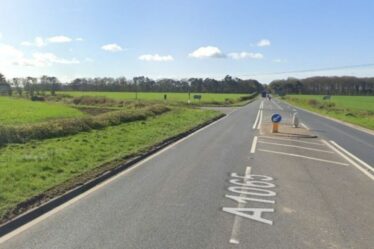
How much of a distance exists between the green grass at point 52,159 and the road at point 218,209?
0.99 m

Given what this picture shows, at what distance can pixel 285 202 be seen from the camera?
8.17 m

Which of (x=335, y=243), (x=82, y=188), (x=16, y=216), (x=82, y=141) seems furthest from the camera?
(x=82, y=141)

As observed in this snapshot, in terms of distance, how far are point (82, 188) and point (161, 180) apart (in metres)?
1.87

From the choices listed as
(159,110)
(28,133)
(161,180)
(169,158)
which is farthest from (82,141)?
(159,110)

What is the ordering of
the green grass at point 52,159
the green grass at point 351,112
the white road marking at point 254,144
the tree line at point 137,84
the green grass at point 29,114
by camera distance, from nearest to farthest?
the green grass at point 52,159, the white road marking at point 254,144, the green grass at point 29,114, the green grass at point 351,112, the tree line at point 137,84

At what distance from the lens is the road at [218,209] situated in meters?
5.88

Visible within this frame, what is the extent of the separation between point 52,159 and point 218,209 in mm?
6195

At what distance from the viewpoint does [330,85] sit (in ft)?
554

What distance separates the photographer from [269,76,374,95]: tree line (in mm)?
158875

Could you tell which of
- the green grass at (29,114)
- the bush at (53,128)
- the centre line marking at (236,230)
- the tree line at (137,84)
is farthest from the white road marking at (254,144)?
the tree line at (137,84)

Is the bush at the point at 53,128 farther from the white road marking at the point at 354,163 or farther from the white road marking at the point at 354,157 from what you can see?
the white road marking at the point at 354,157

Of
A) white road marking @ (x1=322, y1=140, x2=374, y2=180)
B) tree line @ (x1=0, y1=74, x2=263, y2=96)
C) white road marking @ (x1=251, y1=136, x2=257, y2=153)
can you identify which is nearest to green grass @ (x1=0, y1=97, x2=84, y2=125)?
white road marking @ (x1=251, y1=136, x2=257, y2=153)

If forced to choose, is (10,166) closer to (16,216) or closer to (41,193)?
(41,193)

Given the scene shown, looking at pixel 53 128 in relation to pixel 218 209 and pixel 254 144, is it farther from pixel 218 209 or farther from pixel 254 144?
pixel 218 209
